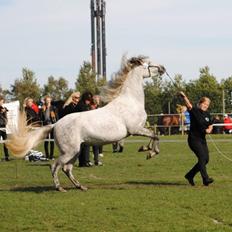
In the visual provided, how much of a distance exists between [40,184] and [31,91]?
42.3m

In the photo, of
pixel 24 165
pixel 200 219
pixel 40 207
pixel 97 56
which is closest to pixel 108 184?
pixel 40 207

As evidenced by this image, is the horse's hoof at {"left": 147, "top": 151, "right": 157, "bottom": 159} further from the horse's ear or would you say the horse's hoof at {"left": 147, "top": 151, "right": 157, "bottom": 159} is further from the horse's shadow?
the horse's ear

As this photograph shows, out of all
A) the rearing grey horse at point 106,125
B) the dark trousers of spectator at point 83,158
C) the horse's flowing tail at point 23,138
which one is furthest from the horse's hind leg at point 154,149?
the dark trousers of spectator at point 83,158

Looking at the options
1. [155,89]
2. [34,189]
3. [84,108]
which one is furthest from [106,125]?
[155,89]

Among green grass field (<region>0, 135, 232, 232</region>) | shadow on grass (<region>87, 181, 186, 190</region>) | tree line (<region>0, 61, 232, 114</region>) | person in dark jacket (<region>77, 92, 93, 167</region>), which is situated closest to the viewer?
green grass field (<region>0, 135, 232, 232</region>)

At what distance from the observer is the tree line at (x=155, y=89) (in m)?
50.0

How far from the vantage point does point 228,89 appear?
180ft

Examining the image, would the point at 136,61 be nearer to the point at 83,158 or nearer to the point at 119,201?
the point at 119,201

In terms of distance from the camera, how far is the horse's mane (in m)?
13.1

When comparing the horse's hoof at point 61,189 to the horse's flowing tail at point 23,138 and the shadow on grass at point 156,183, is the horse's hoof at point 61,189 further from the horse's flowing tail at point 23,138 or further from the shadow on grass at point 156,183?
the shadow on grass at point 156,183

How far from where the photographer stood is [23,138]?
12.8 meters

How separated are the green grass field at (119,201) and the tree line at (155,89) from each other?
32.2 m

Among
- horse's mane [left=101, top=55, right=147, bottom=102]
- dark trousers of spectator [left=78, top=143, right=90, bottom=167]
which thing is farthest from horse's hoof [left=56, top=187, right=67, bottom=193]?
dark trousers of spectator [left=78, top=143, right=90, bottom=167]

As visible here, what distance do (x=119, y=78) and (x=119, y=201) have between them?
3.38m
